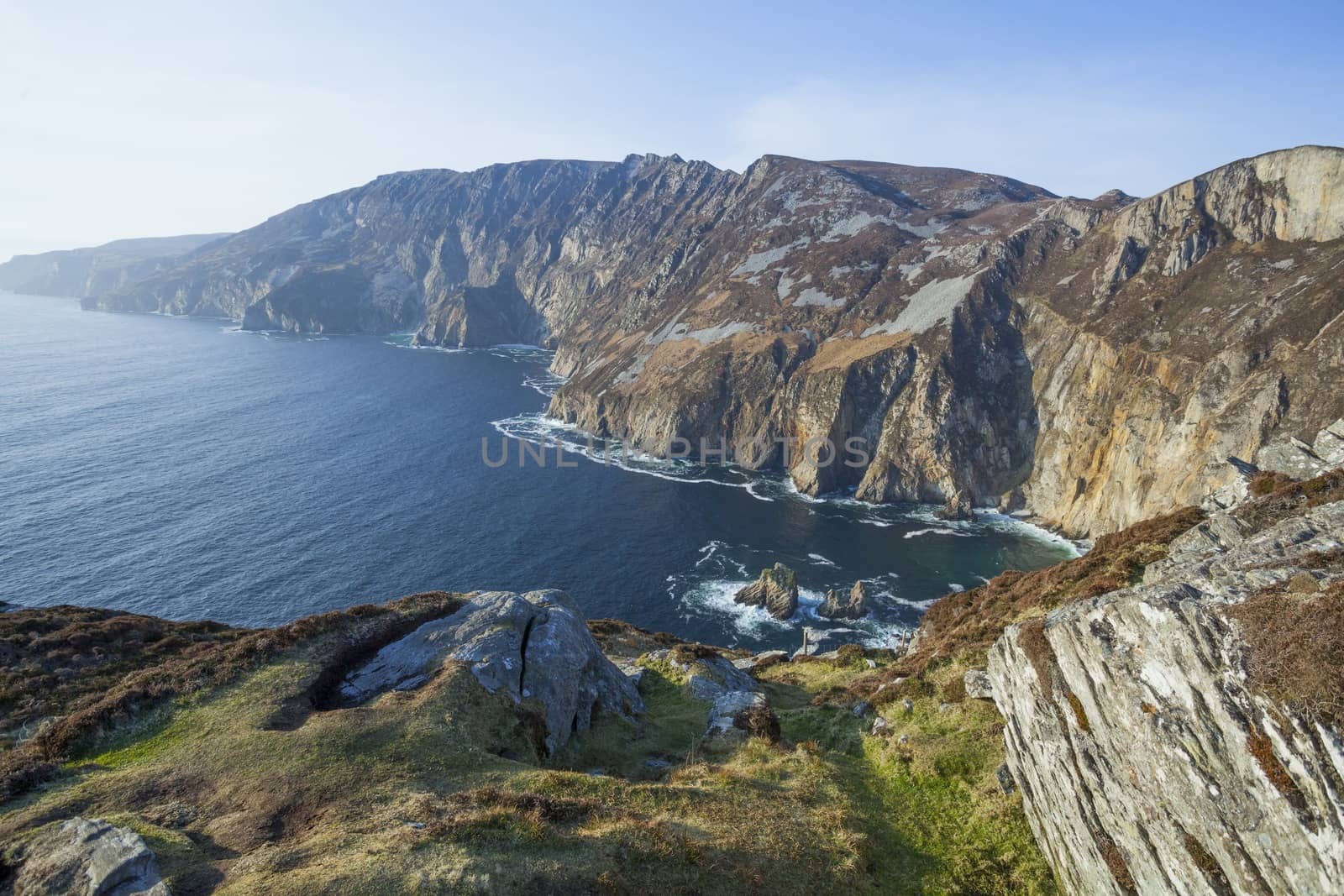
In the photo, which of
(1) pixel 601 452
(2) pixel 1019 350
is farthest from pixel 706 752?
(2) pixel 1019 350

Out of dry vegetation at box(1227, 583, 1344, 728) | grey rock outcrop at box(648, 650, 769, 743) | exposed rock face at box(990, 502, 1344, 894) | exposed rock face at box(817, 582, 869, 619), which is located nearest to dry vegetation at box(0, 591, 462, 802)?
grey rock outcrop at box(648, 650, 769, 743)

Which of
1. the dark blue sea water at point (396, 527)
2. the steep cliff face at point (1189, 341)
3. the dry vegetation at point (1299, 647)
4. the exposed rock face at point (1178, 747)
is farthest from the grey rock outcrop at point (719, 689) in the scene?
the steep cliff face at point (1189, 341)

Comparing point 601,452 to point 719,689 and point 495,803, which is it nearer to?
point 719,689

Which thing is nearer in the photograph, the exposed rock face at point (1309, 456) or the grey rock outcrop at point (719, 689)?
the grey rock outcrop at point (719, 689)

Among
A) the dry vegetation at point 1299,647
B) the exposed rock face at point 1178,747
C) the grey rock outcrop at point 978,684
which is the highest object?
the dry vegetation at point 1299,647

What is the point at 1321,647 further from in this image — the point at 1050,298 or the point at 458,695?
the point at 1050,298

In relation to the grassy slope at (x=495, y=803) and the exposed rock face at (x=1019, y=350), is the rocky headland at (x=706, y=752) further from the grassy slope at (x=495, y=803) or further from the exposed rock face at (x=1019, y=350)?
the exposed rock face at (x=1019, y=350)

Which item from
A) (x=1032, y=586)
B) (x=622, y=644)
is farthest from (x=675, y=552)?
(x=1032, y=586)

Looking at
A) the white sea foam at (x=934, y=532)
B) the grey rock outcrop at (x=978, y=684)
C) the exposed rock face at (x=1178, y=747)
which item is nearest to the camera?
the exposed rock face at (x=1178, y=747)
